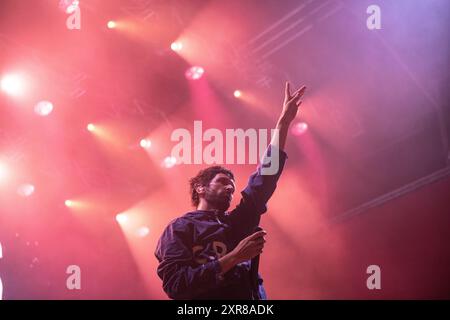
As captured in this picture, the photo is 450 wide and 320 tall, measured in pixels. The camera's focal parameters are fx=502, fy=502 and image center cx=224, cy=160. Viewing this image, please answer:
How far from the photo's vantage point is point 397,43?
337 centimetres

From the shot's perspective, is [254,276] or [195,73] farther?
[195,73]

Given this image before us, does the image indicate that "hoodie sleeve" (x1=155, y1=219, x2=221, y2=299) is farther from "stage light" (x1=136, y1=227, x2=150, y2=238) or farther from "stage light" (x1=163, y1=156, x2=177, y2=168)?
"stage light" (x1=136, y1=227, x2=150, y2=238)

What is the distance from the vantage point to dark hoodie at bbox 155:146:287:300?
1950 millimetres

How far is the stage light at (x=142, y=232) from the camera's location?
364cm

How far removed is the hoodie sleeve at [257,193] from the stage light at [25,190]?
2205mm

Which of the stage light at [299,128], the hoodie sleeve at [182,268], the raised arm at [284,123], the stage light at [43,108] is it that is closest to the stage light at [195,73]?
the stage light at [299,128]

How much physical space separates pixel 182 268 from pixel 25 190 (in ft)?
7.61

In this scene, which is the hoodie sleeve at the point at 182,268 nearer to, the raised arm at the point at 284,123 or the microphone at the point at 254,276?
the microphone at the point at 254,276

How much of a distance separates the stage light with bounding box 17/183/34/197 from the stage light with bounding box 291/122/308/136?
2.03 m

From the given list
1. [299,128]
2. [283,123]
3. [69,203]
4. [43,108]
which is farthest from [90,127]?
[283,123]

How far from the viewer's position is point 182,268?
1969 mm

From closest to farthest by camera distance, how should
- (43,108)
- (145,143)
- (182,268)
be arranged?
(182,268), (145,143), (43,108)

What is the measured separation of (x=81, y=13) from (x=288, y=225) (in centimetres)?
210

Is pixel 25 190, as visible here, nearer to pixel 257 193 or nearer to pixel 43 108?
pixel 43 108
